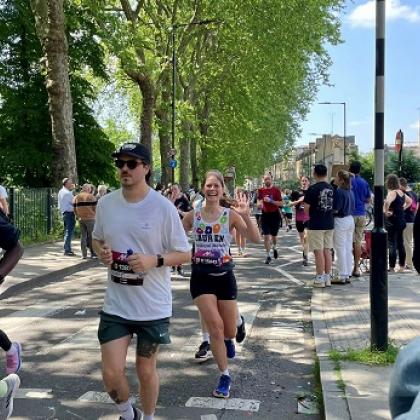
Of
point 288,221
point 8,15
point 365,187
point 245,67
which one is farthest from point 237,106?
point 365,187

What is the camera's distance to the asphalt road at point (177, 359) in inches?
183

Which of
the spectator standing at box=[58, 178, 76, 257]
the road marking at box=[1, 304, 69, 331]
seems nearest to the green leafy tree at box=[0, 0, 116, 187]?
the spectator standing at box=[58, 178, 76, 257]

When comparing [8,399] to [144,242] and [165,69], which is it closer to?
[144,242]

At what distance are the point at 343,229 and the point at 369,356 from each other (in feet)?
15.9

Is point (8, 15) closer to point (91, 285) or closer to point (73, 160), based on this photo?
point (73, 160)

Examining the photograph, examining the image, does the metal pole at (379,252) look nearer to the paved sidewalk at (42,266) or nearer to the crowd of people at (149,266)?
the crowd of people at (149,266)

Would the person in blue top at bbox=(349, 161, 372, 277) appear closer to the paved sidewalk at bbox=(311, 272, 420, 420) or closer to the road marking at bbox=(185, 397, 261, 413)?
the paved sidewalk at bbox=(311, 272, 420, 420)

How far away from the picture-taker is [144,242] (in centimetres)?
375

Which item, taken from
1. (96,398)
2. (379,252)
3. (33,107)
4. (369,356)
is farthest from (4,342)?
(33,107)

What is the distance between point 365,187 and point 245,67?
25255 mm

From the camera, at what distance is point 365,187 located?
36.7ft

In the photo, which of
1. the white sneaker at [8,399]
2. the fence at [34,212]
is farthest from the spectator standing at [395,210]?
the fence at [34,212]

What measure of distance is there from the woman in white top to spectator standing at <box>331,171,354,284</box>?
518 centimetres

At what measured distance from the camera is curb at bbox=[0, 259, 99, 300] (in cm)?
985
